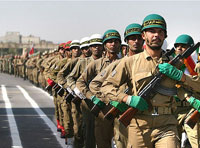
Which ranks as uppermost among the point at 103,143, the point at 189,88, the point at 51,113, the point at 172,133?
the point at 189,88

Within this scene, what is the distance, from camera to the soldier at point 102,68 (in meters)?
9.02

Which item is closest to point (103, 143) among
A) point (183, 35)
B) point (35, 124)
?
point (183, 35)

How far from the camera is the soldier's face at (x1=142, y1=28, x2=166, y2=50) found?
666 cm

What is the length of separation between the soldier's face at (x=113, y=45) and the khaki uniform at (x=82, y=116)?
1.14 m

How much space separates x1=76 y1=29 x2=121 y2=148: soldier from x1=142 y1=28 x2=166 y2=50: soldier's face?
2426 millimetres

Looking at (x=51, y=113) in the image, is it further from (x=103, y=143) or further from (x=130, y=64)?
(x=130, y=64)

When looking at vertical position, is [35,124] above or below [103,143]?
below

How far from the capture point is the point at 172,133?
6562 mm

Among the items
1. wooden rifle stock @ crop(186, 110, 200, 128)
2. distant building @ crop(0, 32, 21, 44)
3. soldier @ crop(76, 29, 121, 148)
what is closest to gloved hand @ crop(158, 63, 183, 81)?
wooden rifle stock @ crop(186, 110, 200, 128)

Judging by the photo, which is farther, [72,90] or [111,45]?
[72,90]

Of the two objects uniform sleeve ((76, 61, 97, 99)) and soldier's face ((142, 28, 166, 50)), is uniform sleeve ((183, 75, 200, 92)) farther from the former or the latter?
uniform sleeve ((76, 61, 97, 99))

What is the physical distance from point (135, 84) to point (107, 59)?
2.84m

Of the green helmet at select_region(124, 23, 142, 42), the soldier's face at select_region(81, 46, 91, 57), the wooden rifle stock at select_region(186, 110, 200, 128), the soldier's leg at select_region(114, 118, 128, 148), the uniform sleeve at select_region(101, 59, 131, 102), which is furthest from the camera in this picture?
the soldier's face at select_region(81, 46, 91, 57)

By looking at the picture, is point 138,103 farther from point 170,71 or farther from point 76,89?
point 76,89
